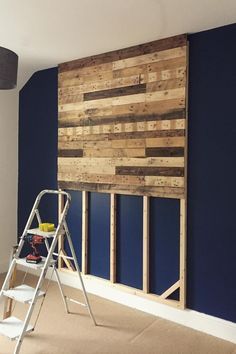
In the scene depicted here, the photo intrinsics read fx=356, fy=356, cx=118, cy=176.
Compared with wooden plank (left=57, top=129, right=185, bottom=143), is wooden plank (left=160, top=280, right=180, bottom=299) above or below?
below

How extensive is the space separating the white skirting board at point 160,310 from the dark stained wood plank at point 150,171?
1211 mm

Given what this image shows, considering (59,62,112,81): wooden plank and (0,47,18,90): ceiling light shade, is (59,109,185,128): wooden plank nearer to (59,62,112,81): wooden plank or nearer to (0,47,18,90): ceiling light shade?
(59,62,112,81): wooden plank

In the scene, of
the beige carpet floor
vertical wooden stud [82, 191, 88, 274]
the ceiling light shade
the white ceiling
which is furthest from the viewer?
vertical wooden stud [82, 191, 88, 274]

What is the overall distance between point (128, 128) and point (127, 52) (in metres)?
0.76

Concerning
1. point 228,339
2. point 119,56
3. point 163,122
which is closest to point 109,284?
point 228,339

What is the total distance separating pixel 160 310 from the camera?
3367mm

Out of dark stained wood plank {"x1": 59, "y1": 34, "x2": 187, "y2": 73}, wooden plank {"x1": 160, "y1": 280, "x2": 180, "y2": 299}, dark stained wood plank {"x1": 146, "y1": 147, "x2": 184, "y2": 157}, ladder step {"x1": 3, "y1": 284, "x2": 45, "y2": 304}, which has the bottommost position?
wooden plank {"x1": 160, "y1": 280, "x2": 180, "y2": 299}

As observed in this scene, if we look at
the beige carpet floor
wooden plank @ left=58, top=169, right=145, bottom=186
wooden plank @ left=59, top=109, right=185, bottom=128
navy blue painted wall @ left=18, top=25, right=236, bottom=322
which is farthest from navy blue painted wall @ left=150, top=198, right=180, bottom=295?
wooden plank @ left=59, top=109, right=185, bottom=128

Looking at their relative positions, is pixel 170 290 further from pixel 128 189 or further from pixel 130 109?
pixel 130 109

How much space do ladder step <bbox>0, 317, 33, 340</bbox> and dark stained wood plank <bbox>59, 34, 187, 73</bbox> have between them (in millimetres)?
2624

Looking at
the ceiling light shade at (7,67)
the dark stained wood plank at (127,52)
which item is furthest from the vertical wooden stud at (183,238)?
the ceiling light shade at (7,67)

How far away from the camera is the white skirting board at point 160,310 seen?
3006 mm

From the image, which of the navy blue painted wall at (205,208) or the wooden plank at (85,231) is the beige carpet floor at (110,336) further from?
the wooden plank at (85,231)

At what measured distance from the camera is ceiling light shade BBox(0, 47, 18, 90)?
1.79m
